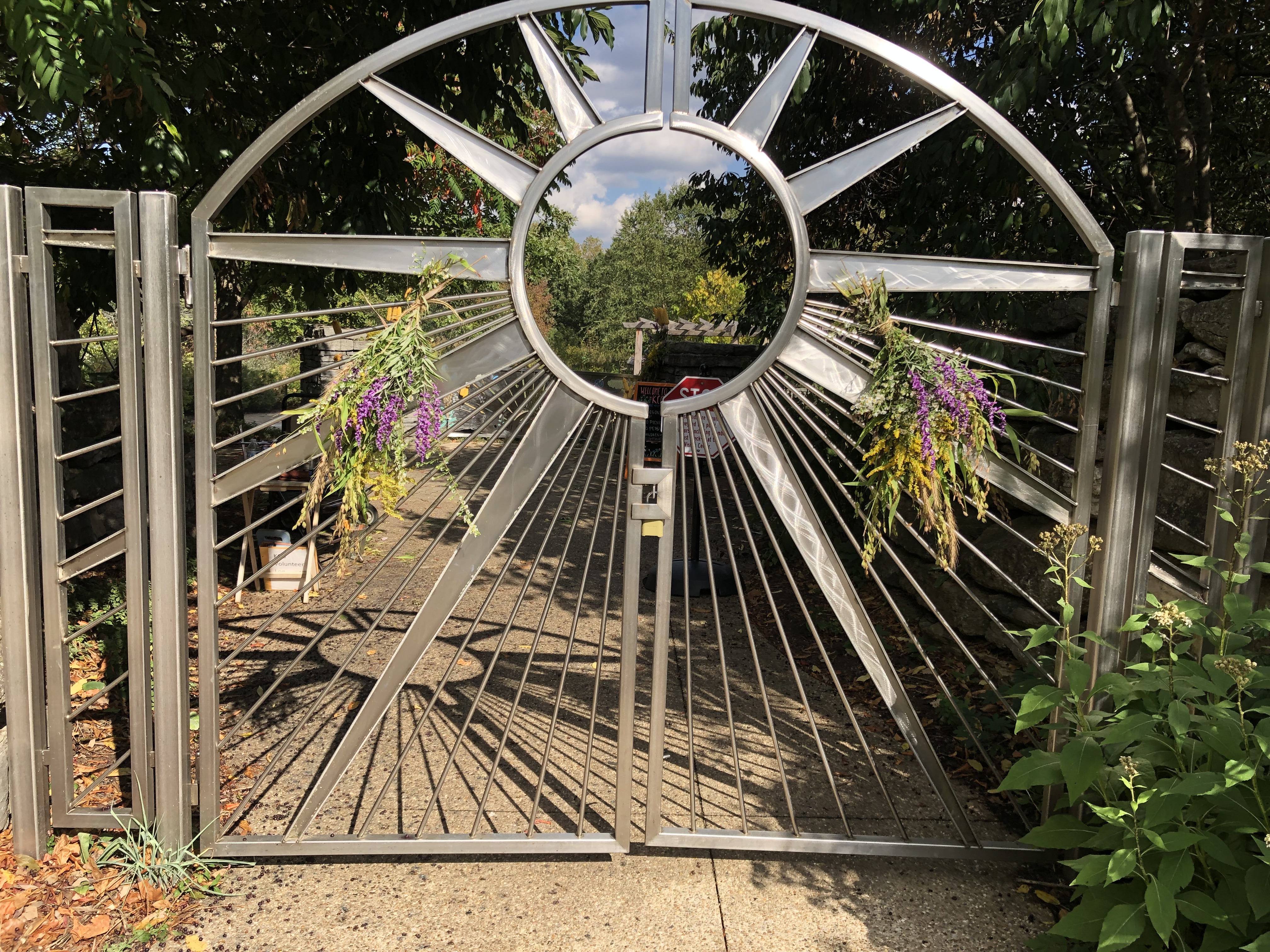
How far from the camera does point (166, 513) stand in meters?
2.77

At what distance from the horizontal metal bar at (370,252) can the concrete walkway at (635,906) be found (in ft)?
6.35

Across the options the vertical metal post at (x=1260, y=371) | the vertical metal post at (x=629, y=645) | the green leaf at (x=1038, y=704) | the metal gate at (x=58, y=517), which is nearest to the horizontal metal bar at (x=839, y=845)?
the vertical metal post at (x=629, y=645)

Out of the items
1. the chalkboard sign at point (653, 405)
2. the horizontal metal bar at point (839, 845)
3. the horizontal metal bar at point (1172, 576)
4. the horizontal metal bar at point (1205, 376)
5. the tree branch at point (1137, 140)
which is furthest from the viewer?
the tree branch at point (1137, 140)

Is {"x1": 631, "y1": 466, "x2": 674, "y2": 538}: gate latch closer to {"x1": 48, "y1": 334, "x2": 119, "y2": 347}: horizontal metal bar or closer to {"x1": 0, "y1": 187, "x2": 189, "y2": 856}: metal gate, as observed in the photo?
{"x1": 0, "y1": 187, "x2": 189, "y2": 856}: metal gate

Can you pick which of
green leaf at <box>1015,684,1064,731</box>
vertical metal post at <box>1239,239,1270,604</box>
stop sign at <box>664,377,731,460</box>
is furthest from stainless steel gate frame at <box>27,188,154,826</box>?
vertical metal post at <box>1239,239,1270,604</box>

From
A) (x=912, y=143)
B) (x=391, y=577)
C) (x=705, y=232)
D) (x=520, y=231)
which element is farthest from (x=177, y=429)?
(x=705, y=232)

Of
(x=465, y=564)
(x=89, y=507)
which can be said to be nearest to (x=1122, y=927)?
(x=465, y=564)

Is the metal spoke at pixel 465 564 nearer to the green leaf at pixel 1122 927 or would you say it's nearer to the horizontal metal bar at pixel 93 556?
the horizontal metal bar at pixel 93 556

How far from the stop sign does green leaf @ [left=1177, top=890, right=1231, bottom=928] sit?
5.61 ft

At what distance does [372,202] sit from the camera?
16.3ft

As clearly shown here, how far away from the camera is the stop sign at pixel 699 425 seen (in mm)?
3021

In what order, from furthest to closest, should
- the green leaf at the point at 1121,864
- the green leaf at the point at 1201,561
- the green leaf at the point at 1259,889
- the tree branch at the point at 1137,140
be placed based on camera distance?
the tree branch at the point at 1137,140 < the green leaf at the point at 1201,561 < the green leaf at the point at 1121,864 < the green leaf at the point at 1259,889

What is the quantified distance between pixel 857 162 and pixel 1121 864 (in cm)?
205

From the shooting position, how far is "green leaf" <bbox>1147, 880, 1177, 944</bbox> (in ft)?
6.77
